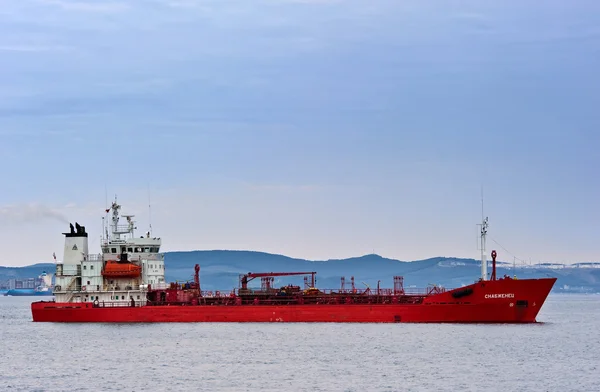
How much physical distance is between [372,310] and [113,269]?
63.6 ft

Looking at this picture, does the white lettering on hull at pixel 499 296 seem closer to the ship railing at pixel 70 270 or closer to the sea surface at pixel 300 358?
the sea surface at pixel 300 358

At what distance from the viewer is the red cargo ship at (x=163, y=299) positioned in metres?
74.2

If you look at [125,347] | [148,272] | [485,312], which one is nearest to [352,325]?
[485,312]

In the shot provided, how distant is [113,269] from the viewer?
7688cm

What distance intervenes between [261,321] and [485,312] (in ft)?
54.3

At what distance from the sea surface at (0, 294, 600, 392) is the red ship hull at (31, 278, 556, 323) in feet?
2.92

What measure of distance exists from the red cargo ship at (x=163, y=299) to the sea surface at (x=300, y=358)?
1.23m

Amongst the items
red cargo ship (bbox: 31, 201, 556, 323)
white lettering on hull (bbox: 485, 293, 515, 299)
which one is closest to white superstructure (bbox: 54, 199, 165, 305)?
red cargo ship (bbox: 31, 201, 556, 323)

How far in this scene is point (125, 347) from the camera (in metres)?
60.6

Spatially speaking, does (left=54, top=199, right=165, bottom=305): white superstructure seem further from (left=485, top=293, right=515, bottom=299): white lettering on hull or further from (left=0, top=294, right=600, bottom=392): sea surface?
(left=485, top=293, right=515, bottom=299): white lettering on hull

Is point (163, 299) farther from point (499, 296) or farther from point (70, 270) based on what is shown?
point (499, 296)

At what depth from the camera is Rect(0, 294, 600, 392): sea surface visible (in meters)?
45.3

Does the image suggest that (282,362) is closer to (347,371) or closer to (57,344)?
(347,371)

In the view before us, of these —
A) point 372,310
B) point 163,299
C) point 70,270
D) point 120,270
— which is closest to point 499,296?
point 372,310
